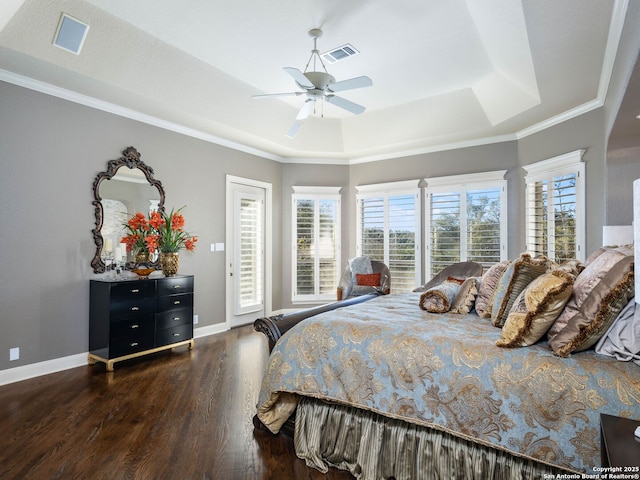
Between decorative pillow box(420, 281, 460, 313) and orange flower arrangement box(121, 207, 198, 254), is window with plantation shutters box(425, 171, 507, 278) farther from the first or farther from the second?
orange flower arrangement box(121, 207, 198, 254)

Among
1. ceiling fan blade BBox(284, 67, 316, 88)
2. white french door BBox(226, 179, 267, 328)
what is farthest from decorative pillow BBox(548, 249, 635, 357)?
white french door BBox(226, 179, 267, 328)

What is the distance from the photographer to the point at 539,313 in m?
1.78

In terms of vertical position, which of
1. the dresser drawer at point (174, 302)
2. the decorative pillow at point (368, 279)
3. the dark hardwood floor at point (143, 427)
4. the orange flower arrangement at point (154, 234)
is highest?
the orange flower arrangement at point (154, 234)

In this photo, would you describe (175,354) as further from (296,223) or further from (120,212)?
(296,223)

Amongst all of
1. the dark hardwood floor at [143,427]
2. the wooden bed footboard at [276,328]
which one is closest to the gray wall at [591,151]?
the wooden bed footboard at [276,328]

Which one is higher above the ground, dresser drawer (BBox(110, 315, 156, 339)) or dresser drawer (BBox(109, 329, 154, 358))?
dresser drawer (BBox(110, 315, 156, 339))

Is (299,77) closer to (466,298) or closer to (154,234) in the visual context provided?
(466,298)

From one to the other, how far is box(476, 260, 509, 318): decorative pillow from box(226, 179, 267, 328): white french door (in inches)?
154

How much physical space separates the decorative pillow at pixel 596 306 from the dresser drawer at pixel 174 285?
3.81m

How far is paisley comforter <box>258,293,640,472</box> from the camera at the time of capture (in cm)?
151

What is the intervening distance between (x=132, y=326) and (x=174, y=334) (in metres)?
0.55

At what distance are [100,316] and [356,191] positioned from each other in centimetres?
453

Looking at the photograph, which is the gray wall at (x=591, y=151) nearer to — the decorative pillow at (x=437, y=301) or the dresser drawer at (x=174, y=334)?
the decorative pillow at (x=437, y=301)

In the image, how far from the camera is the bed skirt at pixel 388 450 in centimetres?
172
